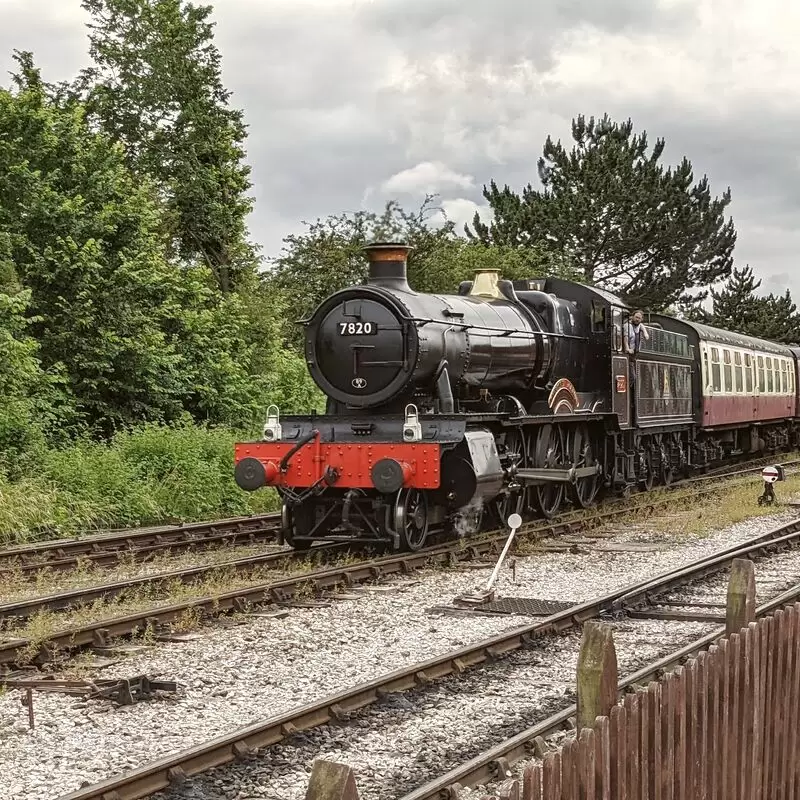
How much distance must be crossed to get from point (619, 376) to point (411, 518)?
18.8 feet

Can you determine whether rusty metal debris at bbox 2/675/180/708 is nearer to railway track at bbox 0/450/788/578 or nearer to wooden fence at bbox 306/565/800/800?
wooden fence at bbox 306/565/800/800

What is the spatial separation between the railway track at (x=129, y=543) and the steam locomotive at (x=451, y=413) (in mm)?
1460

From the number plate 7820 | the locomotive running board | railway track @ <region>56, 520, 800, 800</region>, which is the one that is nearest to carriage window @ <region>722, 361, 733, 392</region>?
the locomotive running board

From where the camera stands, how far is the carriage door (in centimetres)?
1633

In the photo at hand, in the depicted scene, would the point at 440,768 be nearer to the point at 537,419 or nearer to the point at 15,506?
the point at 537,419

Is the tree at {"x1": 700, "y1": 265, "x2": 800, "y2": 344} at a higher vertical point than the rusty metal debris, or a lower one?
higher

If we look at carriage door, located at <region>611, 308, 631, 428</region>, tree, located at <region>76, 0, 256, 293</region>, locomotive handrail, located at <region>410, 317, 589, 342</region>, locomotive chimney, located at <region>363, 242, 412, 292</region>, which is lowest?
carriage door, located at <region>611, 308, 631, 428</region>

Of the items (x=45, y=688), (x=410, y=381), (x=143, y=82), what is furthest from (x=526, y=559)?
(x=143, y=82)

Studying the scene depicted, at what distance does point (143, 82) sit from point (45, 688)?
22.7 meters

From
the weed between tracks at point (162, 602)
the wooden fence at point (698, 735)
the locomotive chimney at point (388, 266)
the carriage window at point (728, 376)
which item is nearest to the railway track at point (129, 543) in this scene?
the weed between tracks at point (162, 602)

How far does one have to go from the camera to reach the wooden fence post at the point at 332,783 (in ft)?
8.18

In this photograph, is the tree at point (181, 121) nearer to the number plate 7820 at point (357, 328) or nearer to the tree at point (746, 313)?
the number plate 7820 at point (357, 328)

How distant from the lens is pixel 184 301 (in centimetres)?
2189

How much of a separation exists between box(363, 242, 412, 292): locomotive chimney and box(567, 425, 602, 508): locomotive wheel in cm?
413
